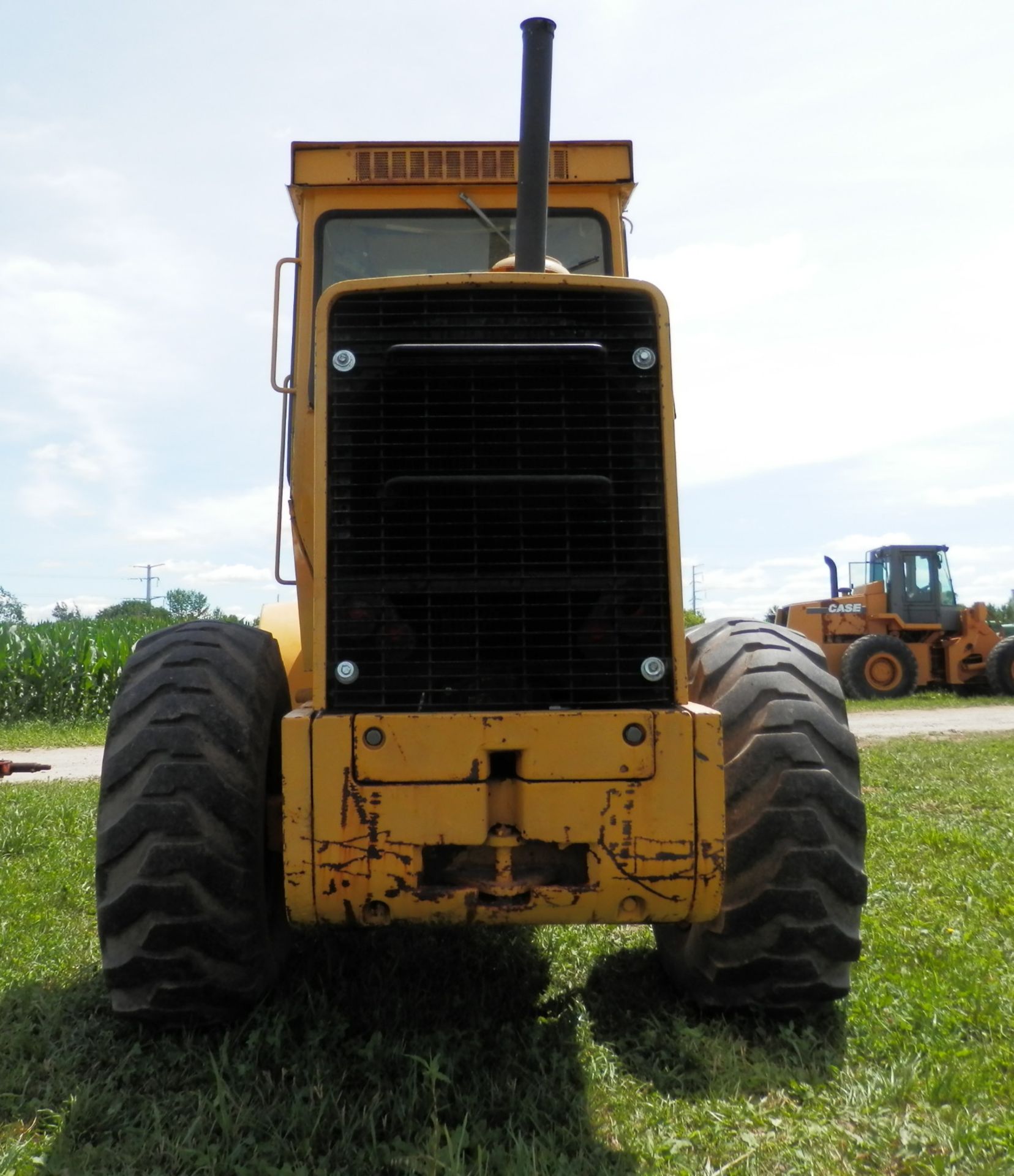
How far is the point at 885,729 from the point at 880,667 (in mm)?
5032

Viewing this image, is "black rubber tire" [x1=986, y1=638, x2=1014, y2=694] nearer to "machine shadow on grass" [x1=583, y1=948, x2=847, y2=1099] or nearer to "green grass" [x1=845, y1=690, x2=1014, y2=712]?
"green grass" [x1=845, y1=690, x2=1014, y2=712]

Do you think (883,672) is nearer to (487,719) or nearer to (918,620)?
(918,620)

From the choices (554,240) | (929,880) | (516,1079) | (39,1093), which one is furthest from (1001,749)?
(39,1093)

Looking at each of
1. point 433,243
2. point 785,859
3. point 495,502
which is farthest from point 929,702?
point 495,502

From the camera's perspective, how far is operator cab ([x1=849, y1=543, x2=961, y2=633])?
1900 centimetres

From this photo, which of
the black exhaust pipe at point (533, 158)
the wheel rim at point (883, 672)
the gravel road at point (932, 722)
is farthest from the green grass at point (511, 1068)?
the wheel rim at point (883, 672)

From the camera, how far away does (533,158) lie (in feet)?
10.9

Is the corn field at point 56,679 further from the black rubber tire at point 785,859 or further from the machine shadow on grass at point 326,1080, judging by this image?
the black rubber tire at point 785,859

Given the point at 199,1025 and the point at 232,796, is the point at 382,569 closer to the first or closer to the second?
the point at 232,796

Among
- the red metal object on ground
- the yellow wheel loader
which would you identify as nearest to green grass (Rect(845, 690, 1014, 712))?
the red metal object on ground

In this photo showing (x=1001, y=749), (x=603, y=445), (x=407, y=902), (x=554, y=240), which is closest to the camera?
(x=407, y=902)

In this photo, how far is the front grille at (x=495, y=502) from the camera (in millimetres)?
2857

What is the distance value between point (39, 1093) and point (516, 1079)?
3.97 feet

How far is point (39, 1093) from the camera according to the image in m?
2.81
